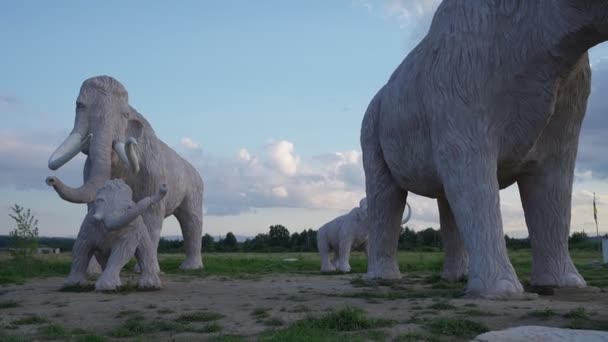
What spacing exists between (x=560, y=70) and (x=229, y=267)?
9127mm

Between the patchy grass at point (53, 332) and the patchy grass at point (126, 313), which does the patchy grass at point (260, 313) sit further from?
the patchy grass at point (53, 332)

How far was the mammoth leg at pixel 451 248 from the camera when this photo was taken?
10.3m

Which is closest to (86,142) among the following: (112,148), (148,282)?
(112,148)

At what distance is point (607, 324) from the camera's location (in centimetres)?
514

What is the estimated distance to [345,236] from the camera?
14047 millimetres

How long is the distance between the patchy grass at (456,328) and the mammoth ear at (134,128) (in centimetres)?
756

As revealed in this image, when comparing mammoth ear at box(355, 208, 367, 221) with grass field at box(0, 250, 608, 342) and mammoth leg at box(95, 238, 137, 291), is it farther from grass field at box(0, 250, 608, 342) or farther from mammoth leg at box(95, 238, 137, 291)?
mammoth leg at box(95, 238, 137, 291)

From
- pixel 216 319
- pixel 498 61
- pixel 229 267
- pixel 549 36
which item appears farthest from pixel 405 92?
pixel 229 267

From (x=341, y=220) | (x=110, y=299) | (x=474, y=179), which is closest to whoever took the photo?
(x=474, y=179)

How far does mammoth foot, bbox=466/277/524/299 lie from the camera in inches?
262

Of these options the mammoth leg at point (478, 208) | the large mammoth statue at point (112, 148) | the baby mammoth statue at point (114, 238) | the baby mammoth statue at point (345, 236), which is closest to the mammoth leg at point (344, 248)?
the baby mammoth statue at point (345, 236)

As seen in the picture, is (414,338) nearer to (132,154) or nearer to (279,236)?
(132,154)

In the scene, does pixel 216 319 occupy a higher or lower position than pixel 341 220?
lower

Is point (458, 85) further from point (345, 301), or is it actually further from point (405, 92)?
point (345, 301)
